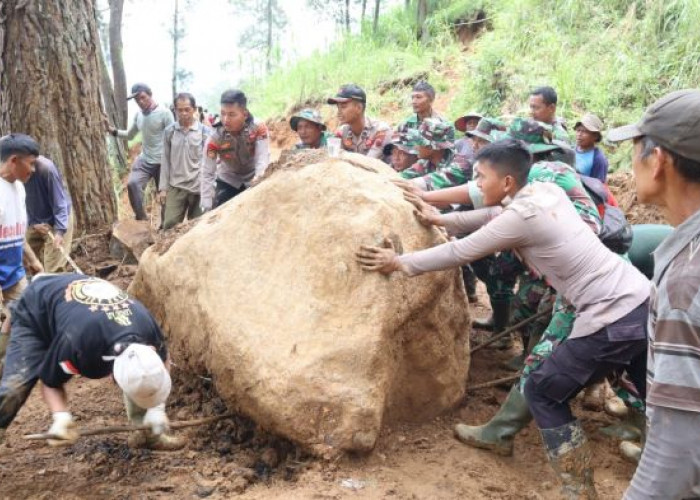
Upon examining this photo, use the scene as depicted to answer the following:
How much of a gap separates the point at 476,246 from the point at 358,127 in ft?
9.20

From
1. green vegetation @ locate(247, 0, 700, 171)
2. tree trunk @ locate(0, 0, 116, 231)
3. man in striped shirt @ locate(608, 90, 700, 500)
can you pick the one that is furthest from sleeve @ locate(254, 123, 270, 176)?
man in striped shirt @ locate(608, 90, 700, 500)

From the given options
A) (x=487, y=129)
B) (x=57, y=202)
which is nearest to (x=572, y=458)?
(x=487, y=129)

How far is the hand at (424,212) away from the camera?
3557 mm

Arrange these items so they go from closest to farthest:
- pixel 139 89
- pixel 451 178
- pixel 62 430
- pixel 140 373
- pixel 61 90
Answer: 1. pixel 140 373
2. pixel 62 430
3. pixel 451 178
4. pixel 61 90
5. pixel 139 89

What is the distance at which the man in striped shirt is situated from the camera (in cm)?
141

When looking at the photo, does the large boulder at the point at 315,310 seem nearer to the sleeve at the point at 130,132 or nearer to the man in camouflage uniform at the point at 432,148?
the man in camouflage uniform at the point at 432,148

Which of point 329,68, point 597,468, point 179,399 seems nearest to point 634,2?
A: point 329,68

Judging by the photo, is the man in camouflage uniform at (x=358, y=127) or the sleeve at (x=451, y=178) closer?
the sleeve at (x=451, y=178)

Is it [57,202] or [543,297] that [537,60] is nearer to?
[543,297]

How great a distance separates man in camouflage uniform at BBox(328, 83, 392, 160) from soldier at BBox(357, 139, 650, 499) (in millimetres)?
2454

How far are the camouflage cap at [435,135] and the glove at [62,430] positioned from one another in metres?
3.10

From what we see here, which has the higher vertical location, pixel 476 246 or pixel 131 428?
pixel 476 246

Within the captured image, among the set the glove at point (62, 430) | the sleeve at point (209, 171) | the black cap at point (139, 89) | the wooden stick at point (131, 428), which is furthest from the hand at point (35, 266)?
the black cap at point (139, 89)

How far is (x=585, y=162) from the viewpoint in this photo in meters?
5.82
